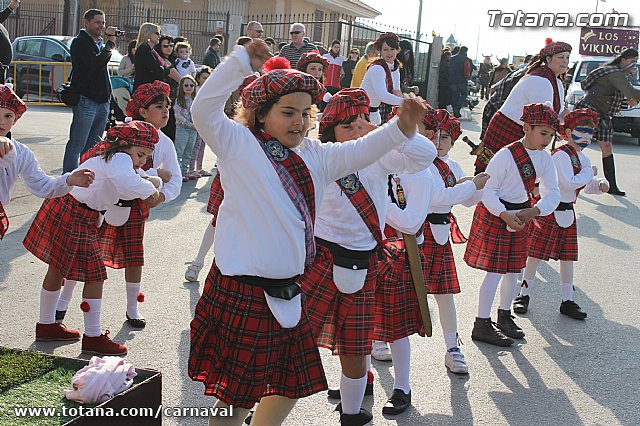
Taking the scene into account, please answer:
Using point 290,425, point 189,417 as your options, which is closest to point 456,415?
point 290,425

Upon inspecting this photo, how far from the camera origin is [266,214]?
121 inches

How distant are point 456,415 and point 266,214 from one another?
A: 2.01 meters

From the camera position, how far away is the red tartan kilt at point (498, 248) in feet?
18.2

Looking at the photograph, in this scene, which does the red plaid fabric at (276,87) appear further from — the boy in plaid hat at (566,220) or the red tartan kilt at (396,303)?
the boy in plaid hat at (566,220)

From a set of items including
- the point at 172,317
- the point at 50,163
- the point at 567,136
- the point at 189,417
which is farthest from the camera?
the point at 50,163

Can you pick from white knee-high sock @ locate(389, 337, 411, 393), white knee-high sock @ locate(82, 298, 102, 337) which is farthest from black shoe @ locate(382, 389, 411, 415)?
white knee-high sock @ locate(82, 298, 102, 337)

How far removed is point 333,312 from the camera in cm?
392

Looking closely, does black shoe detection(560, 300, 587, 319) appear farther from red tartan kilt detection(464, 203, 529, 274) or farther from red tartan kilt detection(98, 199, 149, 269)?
red tartan kilt detection(98, 199, 149, 269)

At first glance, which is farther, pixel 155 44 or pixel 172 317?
pixel 155 44

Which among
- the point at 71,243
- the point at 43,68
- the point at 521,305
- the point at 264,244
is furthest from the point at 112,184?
the point at 43,68

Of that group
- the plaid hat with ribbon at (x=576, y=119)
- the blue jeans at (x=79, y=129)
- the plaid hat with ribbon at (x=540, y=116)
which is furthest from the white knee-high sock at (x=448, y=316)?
the blue jeans at (x=79, y=129)

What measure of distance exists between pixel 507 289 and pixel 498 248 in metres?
0.38

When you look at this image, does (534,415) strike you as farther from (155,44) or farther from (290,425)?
(155,44)

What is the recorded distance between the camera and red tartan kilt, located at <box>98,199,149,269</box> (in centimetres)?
514
